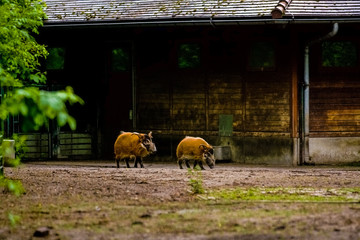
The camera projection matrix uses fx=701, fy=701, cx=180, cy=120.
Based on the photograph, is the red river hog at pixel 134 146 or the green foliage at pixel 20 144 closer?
the green foliage at pixel 20 144

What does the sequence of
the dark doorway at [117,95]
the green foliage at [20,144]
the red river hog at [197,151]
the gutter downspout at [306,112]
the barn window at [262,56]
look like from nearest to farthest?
1. the green foliage at [20,144]
2. the red river hog at [197,151]
3. the gutter downspout at [306,112]
4. the barn window at [262,56]
5. the dark doorway at [117,95]

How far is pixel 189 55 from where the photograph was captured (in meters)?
20.4

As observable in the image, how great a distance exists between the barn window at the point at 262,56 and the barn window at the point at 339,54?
138 centimetres

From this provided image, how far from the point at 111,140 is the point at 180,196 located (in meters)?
11.8

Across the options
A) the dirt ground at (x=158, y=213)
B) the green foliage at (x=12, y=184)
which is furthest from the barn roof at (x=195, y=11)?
the green foliage at (x=12, y=184)

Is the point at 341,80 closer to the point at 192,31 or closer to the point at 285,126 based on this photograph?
the point at 285,126

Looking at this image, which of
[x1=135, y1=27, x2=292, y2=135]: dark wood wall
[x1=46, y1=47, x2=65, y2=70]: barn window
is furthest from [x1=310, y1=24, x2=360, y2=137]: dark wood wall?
[x1=46, y1=47, x2=65, y2=70]: barn window

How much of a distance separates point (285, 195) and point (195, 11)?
9.99 metres

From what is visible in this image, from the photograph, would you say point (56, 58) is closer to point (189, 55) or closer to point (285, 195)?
point (189, 55)

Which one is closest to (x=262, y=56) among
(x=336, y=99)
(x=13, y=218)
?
(x=336, y=99)

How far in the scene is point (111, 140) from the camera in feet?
71.5

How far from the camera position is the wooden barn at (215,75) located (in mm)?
18688

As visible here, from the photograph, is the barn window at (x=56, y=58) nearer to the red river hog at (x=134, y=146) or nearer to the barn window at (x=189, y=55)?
the barn window at (x=189, y=55)

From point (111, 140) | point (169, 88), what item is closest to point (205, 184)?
point (169, 88)
